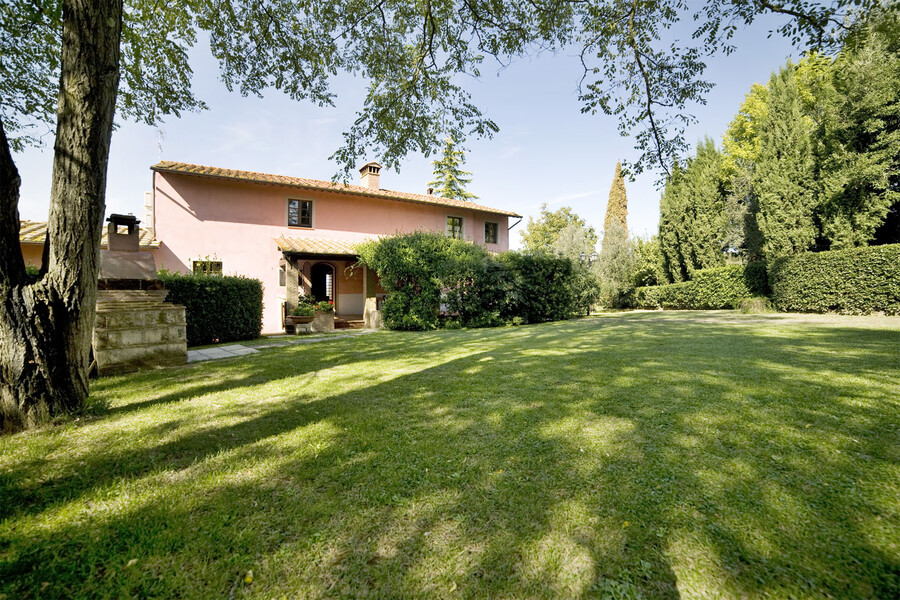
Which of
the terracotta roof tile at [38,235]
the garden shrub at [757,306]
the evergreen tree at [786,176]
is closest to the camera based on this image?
the terracotta roof tile at [38,235]

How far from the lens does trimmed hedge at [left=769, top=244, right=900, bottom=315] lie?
12.0 metres

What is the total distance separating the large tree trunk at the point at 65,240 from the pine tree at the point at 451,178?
3267 cm

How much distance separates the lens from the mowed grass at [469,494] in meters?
1.52

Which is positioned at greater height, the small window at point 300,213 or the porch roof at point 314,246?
the small window at point 300,213

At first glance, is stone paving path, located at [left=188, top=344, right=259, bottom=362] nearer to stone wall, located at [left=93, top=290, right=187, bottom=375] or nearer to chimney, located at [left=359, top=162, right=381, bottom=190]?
stone wall, located at [left=93, top=290, right=187, bottom=375]

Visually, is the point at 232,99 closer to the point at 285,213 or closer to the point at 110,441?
the point at 110,441

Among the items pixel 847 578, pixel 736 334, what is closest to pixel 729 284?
pixel 736 334

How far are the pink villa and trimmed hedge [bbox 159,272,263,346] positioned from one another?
115 inches

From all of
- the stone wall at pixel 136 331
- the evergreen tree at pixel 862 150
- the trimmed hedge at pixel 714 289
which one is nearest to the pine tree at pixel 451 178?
the trimmed hedge at pixel 714 289

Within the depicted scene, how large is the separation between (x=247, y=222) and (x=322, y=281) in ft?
14.2

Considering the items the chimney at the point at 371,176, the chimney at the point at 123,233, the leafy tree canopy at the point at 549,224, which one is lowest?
the chimney at the point at 123,233

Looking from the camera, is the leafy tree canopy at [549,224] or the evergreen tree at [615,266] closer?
the evergreen tree at [615,266]

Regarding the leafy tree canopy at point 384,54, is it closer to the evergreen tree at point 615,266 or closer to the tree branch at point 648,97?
the tree branch at point 648,97

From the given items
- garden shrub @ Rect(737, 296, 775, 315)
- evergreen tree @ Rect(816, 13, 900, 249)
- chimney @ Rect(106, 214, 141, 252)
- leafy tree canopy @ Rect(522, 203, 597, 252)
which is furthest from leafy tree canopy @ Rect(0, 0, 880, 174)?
leafy tree canopy @ Rect(522, 203, 597, 252)
